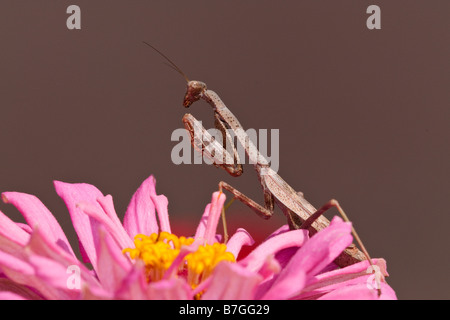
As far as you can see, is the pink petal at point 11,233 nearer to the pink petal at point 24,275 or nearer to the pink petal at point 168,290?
the pink petal at point 24,275

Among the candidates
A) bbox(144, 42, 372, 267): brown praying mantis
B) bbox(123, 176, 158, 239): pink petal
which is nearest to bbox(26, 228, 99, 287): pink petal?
bbox(123, 176, 158, 239): pink petal

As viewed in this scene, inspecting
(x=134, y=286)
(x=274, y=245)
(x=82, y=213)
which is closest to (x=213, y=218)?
(x=274, y=245)

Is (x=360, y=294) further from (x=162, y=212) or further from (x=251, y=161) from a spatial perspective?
(x=251, y=161)

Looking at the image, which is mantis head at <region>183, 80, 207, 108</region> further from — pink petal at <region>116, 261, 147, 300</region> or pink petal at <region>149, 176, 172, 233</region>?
pink petal at <region>116, 261, 147, 300</region>

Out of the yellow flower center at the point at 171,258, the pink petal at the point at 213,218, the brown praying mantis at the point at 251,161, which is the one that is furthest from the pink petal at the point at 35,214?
the brown praying mantis at the point at 251,161

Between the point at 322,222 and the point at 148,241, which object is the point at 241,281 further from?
the point at 322,222
